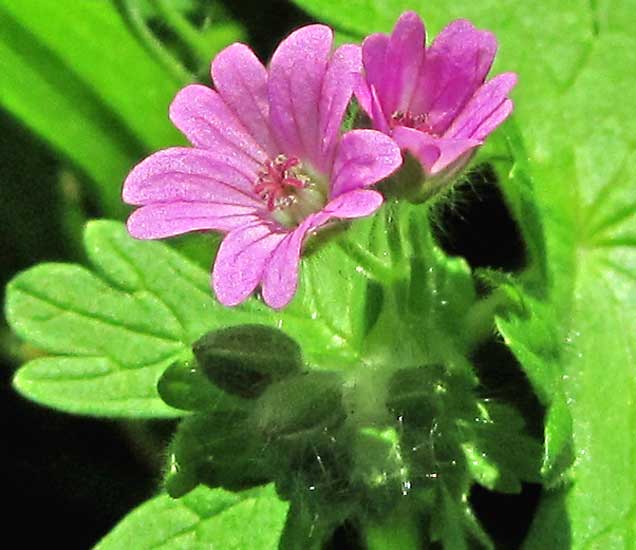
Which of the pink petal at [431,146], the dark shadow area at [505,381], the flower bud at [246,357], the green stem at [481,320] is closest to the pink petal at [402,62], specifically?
the pink petal at [431,146]

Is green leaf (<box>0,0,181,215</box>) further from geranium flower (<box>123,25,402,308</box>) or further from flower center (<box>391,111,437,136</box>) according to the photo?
flower center (<box>391,111,437,136</box>)

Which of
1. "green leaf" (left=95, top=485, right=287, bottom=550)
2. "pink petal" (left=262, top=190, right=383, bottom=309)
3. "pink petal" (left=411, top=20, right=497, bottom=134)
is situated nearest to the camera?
"pink petal" (left=262, top=190, right=383, bottom=309)

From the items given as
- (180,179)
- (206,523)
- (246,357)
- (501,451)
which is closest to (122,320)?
(206,523)

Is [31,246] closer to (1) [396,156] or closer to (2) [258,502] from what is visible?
(2) [258,502]

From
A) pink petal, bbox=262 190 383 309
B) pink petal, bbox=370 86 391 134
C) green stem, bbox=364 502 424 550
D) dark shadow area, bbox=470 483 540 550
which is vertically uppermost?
pink petal, bbox=370 86 391 134

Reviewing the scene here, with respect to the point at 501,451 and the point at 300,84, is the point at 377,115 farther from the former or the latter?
the point at 501,451

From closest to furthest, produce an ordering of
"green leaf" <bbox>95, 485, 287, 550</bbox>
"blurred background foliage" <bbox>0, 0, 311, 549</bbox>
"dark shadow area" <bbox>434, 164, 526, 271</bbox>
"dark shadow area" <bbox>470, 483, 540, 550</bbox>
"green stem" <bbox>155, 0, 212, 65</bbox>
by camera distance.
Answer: "green leaf" <bbox>95, 485, 287, 550</bbox>
"dark shadow area" <bbox>470, 483, 540, 550</bbox>
"dark shadow area" <bbox>434, 164, 526, 271</bbox>
"blurred background foliage" <bbox>0, 0, 311, 549</bbox>
"green stem" <bbox>155, 0, 212, 65</bbox>

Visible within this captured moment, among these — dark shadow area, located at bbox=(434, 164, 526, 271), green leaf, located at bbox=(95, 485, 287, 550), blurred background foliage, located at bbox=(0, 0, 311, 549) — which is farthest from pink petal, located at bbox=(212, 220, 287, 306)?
blurred background foliage, located at bbox=(0, 0, 311, 549)

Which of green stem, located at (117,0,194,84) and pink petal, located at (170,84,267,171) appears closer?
pink petal, located at (170,84,267,171)

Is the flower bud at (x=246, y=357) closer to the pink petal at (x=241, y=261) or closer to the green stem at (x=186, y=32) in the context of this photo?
the pink petal at (x=241, y=261)
